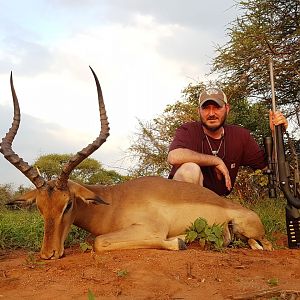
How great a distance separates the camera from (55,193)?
15.3 feet

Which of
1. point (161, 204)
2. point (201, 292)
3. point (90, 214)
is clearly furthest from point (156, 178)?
point (201, 292)

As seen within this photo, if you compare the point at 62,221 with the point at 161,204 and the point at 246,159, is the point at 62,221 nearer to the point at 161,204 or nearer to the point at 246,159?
the point at 161,204

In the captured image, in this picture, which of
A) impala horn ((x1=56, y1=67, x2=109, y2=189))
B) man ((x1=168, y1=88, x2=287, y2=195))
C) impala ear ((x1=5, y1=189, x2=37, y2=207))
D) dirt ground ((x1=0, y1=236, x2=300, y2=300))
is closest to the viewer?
dirt ground ((x1=0, y1=236, x2=300, y2=300))

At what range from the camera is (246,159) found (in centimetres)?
625

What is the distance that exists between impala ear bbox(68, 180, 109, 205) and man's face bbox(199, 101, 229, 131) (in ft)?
5.87

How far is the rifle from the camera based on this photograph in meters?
5.12

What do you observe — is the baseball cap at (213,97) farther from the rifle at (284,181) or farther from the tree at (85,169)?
the tree at (85,169)

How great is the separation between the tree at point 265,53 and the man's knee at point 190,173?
5.43m

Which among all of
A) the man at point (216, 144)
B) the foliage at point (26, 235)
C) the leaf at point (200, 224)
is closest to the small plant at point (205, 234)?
the leaf at point (200, 224)

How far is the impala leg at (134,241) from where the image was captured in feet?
14.9

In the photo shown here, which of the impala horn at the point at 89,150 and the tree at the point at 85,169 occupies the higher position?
the tree at the point at 85,169

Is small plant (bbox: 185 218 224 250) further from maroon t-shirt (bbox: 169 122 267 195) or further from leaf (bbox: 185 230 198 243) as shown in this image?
maroon t-shirt (bbox: 169 122 267 195)

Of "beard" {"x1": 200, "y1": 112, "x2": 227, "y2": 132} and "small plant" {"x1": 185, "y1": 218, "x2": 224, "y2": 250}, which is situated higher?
"beard" {"x1": 200, "y1": 112, "x2": 227, "y2": 132}

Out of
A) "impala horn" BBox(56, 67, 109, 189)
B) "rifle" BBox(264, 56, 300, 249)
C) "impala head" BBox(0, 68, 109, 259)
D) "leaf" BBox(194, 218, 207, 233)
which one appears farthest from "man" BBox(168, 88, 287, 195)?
"impala head" BBox(0, 68, 109, 259)
